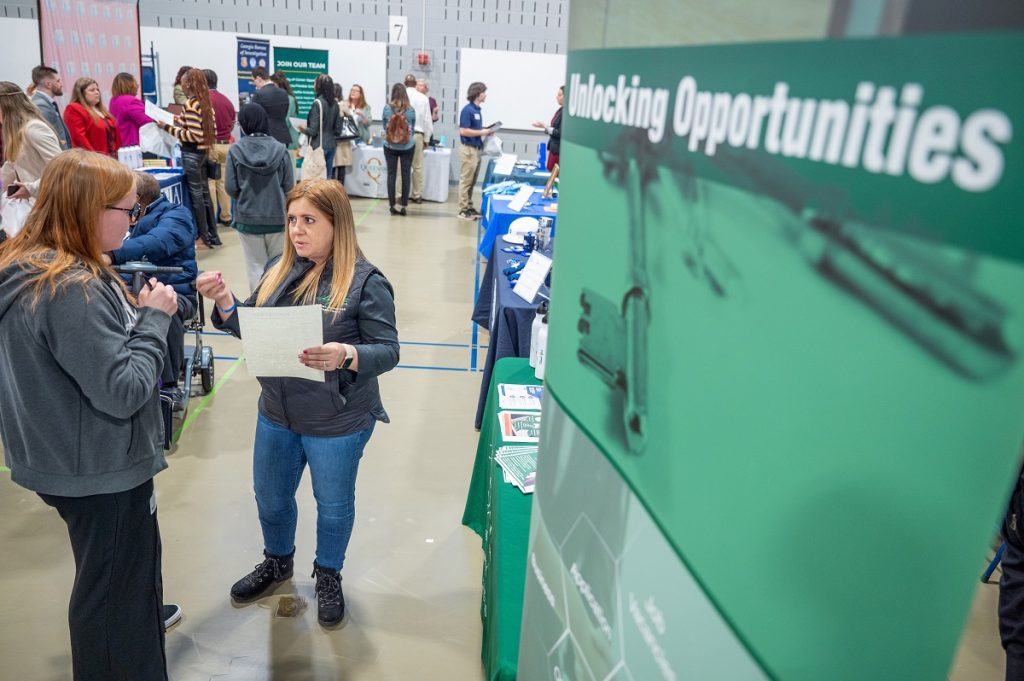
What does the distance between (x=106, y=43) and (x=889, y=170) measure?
10302 millimetres

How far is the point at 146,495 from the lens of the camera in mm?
1851

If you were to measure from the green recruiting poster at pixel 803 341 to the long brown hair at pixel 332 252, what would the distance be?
1.43 m

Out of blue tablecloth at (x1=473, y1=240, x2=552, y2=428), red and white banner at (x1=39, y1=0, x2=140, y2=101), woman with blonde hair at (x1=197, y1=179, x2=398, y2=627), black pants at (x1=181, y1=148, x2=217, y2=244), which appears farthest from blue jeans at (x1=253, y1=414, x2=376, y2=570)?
red and white banner at (x1=39, y1=0, x2=140, y2=101)

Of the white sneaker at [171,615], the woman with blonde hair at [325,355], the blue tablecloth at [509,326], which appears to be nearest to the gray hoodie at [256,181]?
the blue tablecloth at [509,326]

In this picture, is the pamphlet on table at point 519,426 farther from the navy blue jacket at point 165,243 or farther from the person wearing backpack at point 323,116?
the person wearing backpack at point 323,116

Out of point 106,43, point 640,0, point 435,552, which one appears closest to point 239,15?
point 106,43

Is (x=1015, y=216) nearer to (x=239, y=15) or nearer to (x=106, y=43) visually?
(x=106, y=43)

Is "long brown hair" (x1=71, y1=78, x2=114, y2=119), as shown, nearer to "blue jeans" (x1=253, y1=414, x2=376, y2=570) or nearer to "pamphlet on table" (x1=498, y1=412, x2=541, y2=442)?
"blue jeans" (x1=253, y1=414, x2=376, y2=570)

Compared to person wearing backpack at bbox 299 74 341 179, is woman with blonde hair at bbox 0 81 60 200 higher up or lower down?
lower down

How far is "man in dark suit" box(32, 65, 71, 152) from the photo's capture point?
6051 millimetres

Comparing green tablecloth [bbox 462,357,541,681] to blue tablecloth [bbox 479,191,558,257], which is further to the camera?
blue tablecloth [bbox 479,191,558,257]

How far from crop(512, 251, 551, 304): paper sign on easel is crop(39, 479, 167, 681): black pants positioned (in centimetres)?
202

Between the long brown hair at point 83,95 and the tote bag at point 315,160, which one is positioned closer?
the long brown hair at point 83,95

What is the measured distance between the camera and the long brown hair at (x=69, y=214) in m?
1.64
